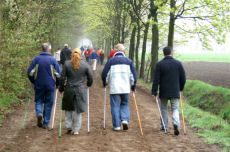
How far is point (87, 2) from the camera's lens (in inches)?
1503

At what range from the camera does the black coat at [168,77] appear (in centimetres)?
838

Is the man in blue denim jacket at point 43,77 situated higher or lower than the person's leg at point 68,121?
higher

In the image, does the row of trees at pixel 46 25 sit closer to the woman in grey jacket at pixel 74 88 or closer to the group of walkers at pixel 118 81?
the group of walkers at pixel 118 81

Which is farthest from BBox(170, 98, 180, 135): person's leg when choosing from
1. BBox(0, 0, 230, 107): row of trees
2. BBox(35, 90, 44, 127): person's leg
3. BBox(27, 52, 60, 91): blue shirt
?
BBox(0, 0, 230, 107): row of trees

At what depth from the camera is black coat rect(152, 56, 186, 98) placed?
8383 millimetres

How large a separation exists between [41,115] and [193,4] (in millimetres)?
11833

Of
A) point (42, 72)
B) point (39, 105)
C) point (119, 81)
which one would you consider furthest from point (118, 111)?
point (42, 72)

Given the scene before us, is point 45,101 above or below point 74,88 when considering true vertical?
below

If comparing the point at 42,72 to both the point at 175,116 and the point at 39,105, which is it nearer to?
the point at 39,105

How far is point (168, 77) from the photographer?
332 inches

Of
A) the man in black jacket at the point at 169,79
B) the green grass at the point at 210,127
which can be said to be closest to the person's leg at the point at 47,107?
the man in black jacket at the point at 169,79

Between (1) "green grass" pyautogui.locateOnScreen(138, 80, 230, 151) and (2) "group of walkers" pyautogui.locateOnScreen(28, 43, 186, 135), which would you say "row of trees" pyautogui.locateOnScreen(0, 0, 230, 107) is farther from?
(1) "green grass" pyautogui.locateOnScreen(138, 80, 230, 151)

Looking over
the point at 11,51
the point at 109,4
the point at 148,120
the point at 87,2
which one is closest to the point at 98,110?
the point at 148,120

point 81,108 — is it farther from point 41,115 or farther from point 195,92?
point 195,92
